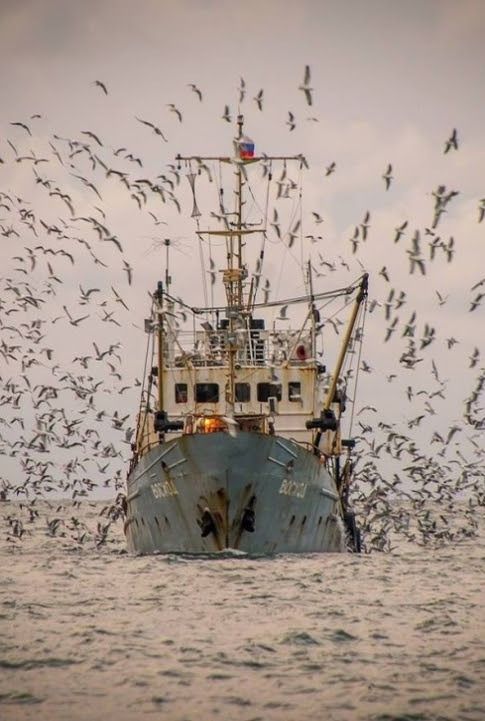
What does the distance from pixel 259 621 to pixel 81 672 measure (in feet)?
21.7

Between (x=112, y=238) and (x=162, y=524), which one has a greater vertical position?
(x=112, y=238)

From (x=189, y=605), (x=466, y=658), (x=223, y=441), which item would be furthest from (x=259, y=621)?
(x=223, y=441)

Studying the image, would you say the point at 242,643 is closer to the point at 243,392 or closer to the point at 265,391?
the point at 243,392

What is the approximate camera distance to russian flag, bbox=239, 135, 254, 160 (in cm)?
5092

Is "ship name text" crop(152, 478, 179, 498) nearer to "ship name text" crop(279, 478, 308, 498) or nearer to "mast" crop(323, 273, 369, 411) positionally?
"ship name text" crop(279, 478, 308, 498)

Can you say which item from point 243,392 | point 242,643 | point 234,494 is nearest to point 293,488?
point 234,494

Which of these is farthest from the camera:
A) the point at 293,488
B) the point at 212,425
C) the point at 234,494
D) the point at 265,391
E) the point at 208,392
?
the point at 208,392

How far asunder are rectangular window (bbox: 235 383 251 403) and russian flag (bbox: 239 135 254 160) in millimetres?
7979

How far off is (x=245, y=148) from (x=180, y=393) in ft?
29.1

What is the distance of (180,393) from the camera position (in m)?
51.0

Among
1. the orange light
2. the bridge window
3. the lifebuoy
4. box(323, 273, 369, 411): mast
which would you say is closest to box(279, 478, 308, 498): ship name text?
the orange light

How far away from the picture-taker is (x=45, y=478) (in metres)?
49.9

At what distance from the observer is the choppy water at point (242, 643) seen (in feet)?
67.9

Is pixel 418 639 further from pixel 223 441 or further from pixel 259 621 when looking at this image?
pixel 223 441
